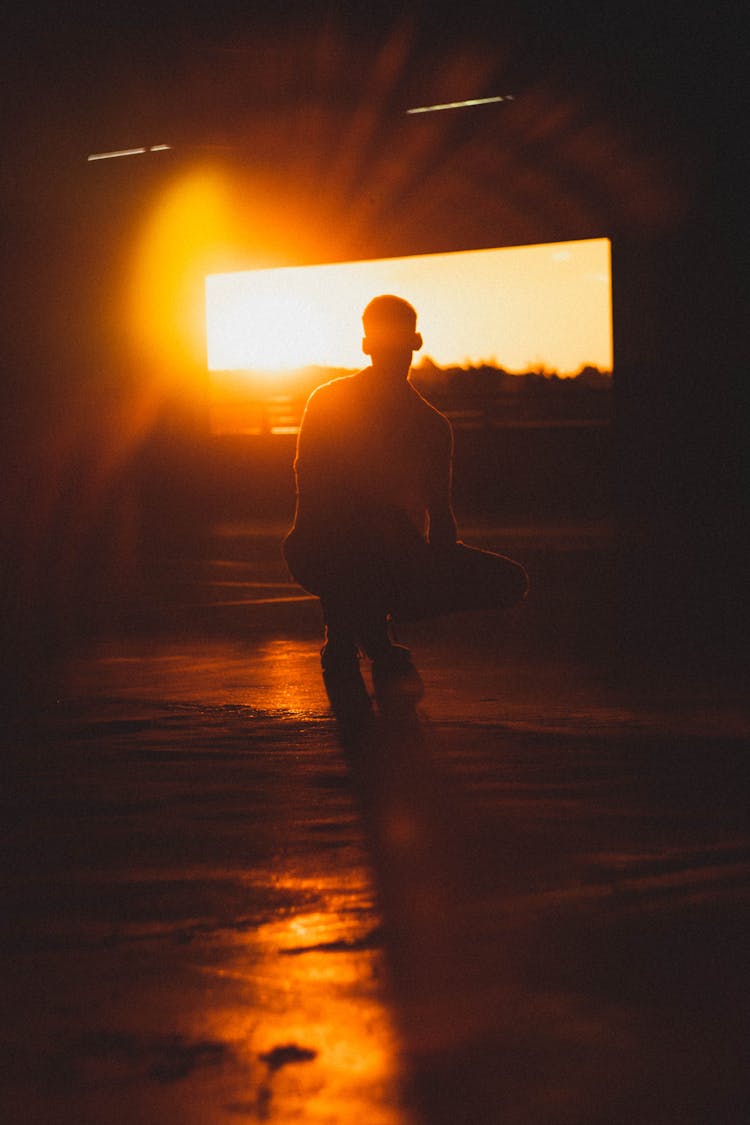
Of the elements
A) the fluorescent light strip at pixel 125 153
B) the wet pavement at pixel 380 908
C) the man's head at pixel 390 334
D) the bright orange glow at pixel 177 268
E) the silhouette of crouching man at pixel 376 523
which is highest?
the fluorescent light strip at pixel 125 153

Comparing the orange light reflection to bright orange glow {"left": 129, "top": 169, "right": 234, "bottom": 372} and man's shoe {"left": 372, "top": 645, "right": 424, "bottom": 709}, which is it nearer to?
man's shoe {"left": 372, "top": 645, "right": 424, "bottom": 709}

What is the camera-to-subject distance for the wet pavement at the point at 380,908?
2213 mm

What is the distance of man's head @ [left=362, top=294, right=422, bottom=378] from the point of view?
616 cm

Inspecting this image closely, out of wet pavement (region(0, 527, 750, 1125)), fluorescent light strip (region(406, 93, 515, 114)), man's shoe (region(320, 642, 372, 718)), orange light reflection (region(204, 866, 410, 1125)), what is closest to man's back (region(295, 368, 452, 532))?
man's shoe (region(320, 642, 372, 718))

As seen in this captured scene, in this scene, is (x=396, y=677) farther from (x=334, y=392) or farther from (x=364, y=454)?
(x=334, y=392)

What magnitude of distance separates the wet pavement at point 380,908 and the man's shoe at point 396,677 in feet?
0.48

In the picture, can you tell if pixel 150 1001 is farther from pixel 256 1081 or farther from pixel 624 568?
pixel 624 568

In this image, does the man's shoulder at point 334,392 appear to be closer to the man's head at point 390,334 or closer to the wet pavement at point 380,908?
the man's head at point 390,334

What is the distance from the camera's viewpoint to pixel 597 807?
3.93 metres

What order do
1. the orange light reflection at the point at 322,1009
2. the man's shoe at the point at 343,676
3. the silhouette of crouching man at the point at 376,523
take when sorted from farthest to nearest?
1. the silhouette of crouching man at the point at 376,523
2. the man's shoe at the point at 343,676
3. the orange light reflection at the point at 322,1009

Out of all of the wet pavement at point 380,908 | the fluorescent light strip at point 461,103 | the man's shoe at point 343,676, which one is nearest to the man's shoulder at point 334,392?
the man's shoe at point 343,676

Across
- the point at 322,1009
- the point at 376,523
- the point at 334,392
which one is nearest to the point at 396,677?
the point at 376,523

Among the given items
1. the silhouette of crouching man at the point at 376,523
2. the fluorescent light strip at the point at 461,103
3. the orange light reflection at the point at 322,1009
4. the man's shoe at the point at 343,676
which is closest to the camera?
the orange light reflection at the point at 322,1009

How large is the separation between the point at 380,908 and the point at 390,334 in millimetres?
3467
